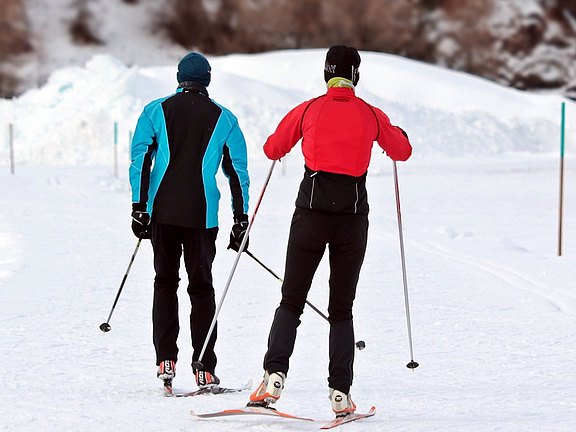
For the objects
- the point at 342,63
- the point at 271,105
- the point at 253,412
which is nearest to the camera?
the point at 253,412

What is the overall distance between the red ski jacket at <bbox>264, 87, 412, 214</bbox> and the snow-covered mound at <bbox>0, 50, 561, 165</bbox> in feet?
97.0

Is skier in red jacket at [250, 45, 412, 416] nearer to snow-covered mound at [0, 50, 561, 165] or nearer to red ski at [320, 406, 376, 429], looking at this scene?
red ski at [320, 406, 376, 429]

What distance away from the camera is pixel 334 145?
4.09 meters

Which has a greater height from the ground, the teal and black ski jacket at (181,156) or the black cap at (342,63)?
the black cap at (342,63)

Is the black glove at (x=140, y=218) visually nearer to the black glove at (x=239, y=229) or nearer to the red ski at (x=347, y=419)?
the black glove at (x=239, y=229)

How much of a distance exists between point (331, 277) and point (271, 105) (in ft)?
115

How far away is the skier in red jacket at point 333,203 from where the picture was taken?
411 cm

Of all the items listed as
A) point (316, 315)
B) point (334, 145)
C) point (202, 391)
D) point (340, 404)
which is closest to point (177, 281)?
point (202, 391)

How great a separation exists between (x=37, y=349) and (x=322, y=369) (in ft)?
5.47

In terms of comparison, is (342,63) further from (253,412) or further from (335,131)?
(253,412)

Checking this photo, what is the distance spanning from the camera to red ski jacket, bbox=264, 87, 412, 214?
4.09 metres

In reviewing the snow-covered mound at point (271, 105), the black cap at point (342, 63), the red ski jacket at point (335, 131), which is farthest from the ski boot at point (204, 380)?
the snow-covered mound at point (271, 105)

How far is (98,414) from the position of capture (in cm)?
429

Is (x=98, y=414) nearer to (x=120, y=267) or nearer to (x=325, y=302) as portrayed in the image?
(x=325, y=302)
